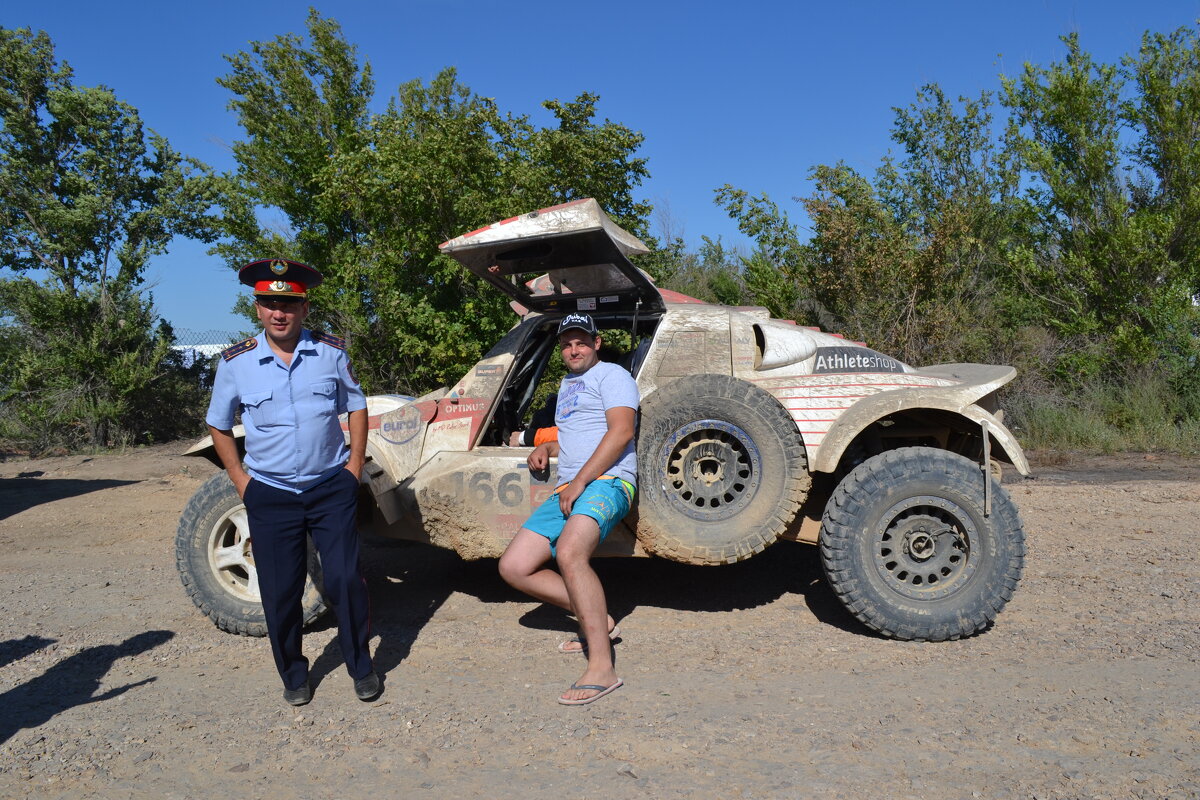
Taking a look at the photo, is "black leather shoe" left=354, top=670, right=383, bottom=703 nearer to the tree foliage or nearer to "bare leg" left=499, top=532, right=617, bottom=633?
"bare leg" left=499, top=532, right=617, bottom=633

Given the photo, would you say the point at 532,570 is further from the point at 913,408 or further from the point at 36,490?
the point at 36,490

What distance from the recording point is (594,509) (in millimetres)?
3885

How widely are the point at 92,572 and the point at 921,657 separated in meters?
5.72

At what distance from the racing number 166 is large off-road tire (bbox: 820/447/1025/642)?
5.34 ft

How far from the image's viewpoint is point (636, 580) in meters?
5.79

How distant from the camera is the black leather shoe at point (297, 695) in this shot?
12.3ft

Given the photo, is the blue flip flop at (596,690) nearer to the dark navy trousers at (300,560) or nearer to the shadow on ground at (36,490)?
the dark navy trousers at (300,560)

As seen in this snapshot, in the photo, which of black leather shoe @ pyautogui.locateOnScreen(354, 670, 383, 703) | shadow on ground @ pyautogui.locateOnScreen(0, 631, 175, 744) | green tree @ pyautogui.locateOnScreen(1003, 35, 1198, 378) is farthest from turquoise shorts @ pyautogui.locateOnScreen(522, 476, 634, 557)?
green tree @ pyautogui.locateOnScreen(1003, 35, 1198, 378)

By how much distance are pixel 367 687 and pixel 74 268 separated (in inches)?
596

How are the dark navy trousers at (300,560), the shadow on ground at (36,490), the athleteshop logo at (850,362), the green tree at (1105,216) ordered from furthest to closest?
the green tree at (1105,216) → the shadow on ground at (36,490) → the athleteshop logo at (850,362) → the dark navy trousers at (300,560)

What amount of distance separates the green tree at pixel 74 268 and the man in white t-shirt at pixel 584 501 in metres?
13.6

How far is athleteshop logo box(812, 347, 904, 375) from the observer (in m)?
4.74

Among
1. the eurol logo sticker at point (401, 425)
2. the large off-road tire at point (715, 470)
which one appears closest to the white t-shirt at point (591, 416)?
the large off-road tire at point (715, 470)

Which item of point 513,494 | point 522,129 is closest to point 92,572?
point 513,494
